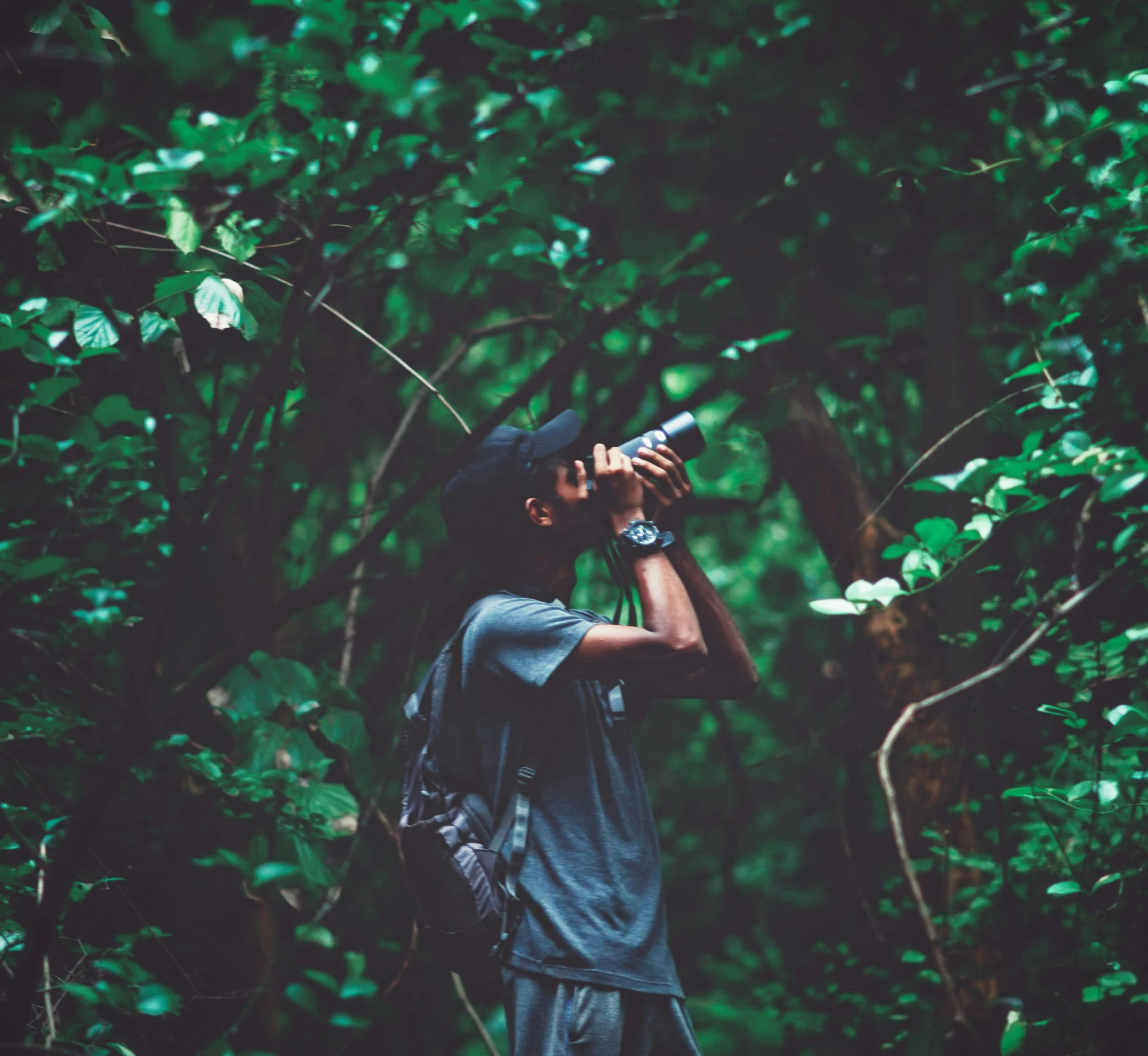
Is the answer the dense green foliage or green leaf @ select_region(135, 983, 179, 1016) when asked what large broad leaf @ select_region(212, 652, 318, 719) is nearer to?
the dense green foliage

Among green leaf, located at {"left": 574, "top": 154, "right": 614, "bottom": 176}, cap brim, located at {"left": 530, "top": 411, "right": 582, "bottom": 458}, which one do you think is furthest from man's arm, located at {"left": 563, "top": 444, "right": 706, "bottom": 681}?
green leaf, located at {"left": 574, "top": 154, "right": 614, "bottom": 176}

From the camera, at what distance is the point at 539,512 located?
7.35ft

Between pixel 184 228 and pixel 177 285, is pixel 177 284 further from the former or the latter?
pixel 184 228

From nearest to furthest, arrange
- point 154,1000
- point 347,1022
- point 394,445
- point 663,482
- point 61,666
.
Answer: point 347,1022 → point 154,1000 → point 663,482 → point 61,666 → point 394,445

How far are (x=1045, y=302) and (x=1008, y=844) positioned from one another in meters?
1.69

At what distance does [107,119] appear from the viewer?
1704 mm

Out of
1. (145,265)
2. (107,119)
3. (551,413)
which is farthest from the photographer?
(551,413)

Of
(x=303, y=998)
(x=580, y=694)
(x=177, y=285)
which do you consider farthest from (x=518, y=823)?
(x=177, y=285)

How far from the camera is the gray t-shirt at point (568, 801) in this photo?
1848mm

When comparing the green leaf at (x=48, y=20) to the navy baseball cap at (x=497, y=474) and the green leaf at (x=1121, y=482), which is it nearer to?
the navy baseball cap at (x=497, y=474)

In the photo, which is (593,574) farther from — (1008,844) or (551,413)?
(1008,844)

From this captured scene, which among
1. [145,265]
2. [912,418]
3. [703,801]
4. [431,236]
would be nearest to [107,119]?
[431,236]

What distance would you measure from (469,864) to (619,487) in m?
0.81

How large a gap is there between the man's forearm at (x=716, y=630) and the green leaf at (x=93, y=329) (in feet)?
3.87
